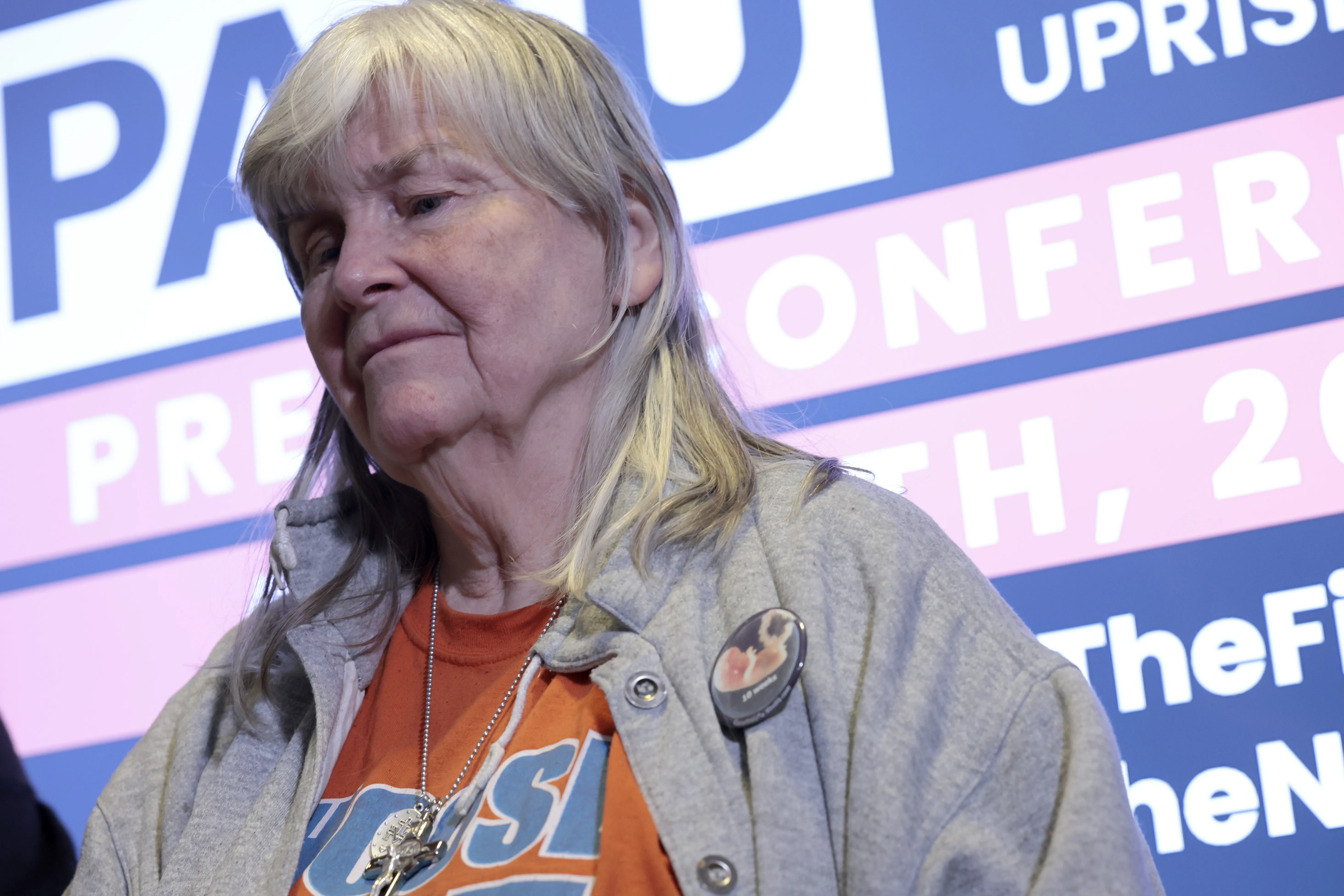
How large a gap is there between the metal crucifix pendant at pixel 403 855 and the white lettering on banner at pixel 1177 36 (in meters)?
1.34

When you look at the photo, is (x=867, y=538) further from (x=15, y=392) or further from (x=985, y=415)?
(x=15, y=392)

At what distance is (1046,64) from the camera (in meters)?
1.72

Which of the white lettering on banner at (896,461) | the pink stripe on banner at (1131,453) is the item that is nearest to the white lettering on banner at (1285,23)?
the pink stripe on banner at (1131,453)

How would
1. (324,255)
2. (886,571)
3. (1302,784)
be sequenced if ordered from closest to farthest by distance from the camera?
(886,571) → (324,255) → (1302,784)

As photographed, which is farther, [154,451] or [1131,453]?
[154,451]

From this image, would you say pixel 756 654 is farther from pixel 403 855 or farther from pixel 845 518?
pixel 403 855

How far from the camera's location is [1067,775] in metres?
0.81

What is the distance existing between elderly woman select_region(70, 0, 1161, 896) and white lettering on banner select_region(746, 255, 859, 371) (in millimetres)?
548

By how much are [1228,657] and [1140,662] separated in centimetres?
10

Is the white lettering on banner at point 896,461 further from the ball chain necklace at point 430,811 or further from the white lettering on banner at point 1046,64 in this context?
the ball chain necklace at point 430,811

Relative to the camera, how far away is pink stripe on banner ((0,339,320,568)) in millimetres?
2062

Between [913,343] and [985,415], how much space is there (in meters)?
0.14

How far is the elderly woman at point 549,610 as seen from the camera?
85 centimetres

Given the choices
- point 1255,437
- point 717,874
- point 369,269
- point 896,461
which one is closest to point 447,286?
point 369,269
